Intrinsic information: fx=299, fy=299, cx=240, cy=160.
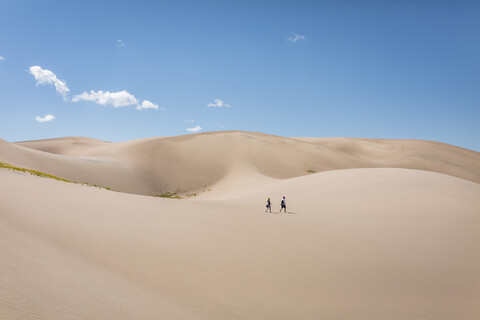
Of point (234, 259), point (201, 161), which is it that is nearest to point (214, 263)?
point (234, 259)

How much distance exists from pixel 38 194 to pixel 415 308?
12.1 meters

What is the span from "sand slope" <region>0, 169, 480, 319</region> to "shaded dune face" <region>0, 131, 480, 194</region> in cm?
2886

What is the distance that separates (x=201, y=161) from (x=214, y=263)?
47.8 m

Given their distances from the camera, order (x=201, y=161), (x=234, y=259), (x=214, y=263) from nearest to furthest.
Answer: (x=214, y=263)
(x=234, y=259)
(x=201, y=161)

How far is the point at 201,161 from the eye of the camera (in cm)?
5475

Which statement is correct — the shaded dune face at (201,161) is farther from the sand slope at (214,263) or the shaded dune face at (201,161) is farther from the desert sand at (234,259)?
the sand slope at (214,263)

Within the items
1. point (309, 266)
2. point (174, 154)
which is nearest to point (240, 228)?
point (309, 266)

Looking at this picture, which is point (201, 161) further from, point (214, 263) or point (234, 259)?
point (214, 263)

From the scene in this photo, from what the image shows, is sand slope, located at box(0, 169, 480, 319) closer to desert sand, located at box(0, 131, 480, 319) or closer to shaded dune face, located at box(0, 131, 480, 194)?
desert sand, located at box(0, 131, 480, 319)

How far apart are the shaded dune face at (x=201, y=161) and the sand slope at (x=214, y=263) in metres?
28.9

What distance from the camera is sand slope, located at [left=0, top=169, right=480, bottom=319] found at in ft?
15.6

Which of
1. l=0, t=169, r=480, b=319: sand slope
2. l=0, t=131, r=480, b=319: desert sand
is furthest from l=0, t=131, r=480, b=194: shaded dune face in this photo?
l=0, t=169, r=480, b=319: sand slope

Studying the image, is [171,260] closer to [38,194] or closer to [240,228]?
[240,228]

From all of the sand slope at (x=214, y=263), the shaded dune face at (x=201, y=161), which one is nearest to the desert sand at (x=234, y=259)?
the sand slope at (x=214, y=263)
